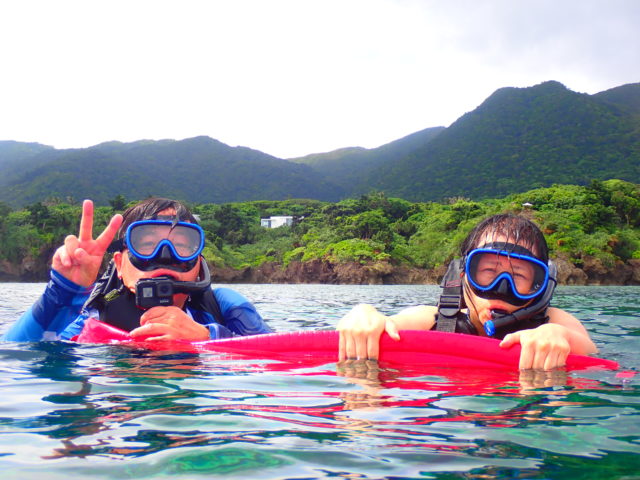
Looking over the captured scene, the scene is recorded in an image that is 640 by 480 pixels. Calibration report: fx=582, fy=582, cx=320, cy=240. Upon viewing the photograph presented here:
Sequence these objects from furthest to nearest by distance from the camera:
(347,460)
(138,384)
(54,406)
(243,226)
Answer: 1. (243,226)
2. (138,384)
3. (54,406)
4. (347,460)

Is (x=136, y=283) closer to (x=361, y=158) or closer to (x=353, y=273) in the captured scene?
(x=353, y=273)

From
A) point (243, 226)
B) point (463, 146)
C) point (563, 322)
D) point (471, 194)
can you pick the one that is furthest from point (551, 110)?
point (563, 322)

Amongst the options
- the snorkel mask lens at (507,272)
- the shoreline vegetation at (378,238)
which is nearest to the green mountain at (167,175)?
the shoreline vegetation at (378,238)

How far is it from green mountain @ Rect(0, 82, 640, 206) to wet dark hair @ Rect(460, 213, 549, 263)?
5906 cm

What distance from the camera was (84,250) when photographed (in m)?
3.19

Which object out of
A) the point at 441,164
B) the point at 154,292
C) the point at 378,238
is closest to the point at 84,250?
the point at 154,292

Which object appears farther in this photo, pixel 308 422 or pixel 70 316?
pixel 70 316

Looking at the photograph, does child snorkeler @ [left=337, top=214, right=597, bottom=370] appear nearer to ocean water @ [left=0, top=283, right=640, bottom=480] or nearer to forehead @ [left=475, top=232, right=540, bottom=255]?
forehead @ [left=475, top=232, right=540, bottom=255]

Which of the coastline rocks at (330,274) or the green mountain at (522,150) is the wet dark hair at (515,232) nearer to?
the coastline rocks at (330,274)

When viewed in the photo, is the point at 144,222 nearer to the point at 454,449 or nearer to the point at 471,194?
the point at 454,449

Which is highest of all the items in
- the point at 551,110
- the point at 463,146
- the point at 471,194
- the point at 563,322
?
the point at 551,110

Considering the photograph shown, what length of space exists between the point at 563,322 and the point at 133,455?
7.76 feet

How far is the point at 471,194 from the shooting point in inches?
2511

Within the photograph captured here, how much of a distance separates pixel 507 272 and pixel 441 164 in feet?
240
